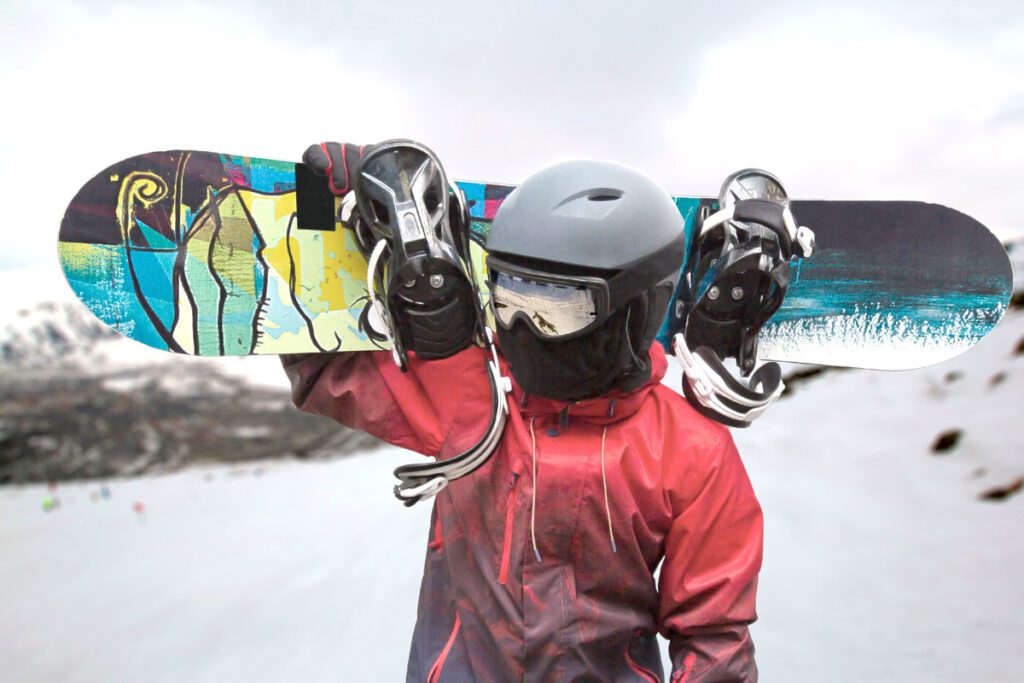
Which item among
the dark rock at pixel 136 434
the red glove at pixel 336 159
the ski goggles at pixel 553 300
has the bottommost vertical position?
the dark rock at pixel 136 434

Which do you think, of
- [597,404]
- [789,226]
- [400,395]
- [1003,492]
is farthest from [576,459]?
[1003,492]

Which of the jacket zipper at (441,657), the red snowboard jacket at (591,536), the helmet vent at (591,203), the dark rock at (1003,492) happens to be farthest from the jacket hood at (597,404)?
the dark rock at (1003,492)

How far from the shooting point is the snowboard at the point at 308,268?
108cm

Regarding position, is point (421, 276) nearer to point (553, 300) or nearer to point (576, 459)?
point (553, 300)

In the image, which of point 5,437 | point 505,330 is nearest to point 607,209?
point 505,330

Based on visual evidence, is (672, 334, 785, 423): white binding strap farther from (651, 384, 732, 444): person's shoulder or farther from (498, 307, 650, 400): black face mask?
(498, 307, 650, 400): black face mask

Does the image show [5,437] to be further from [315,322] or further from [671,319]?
[671,319]

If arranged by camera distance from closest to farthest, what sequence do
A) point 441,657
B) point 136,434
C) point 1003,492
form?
point 441,657, point 1003,492, point 136,434

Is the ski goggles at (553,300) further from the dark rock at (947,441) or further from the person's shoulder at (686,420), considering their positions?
the dark rock at (947,441)

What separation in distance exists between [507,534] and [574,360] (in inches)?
12.7

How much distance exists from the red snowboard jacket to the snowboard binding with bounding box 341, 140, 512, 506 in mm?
68

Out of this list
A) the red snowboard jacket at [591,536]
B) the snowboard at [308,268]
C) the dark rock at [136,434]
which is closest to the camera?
the red snowboard jacket at [591,536]

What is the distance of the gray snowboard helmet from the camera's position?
2.79 ft

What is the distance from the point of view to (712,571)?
3.24ft
